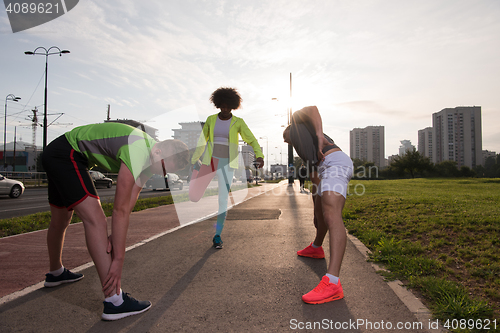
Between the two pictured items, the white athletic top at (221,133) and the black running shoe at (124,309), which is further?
the white athletic top at (221,133)

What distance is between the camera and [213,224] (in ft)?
20.9

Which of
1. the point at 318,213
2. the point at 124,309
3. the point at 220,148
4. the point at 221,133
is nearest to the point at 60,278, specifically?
the point at 124,309

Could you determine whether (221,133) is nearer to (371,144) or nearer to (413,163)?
(413,163)

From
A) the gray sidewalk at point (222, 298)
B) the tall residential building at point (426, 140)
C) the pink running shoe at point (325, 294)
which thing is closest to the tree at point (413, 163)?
the gray sidewalk at point (222, 298)

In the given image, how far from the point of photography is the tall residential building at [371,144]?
416 feet

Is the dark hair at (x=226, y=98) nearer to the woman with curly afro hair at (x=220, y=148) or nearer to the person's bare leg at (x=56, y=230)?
the woman with curly afro hair at (x=220, y=148)

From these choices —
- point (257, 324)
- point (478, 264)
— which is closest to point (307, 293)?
point (257, 324)

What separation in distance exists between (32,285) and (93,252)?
1252 millimetres

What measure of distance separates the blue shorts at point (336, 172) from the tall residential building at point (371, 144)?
130 meters

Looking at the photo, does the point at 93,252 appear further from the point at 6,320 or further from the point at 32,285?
the point at 32,285

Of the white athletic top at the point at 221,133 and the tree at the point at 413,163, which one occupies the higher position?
the tree at the point at 413,163

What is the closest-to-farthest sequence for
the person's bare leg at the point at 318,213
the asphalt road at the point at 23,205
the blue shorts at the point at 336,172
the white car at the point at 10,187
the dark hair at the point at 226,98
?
the blue shorts at the point at 336,172
the person's bare leg at the point at 318,213
the dark hair at the point at 226,98
the asphalt road at the point at 23,205
the white car at the point at 10,187

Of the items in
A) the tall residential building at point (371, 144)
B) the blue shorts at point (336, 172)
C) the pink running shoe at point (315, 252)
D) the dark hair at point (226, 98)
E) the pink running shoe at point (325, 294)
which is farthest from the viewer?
the tall residential building at point (371, 144)

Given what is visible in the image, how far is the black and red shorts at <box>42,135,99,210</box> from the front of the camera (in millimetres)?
2268
